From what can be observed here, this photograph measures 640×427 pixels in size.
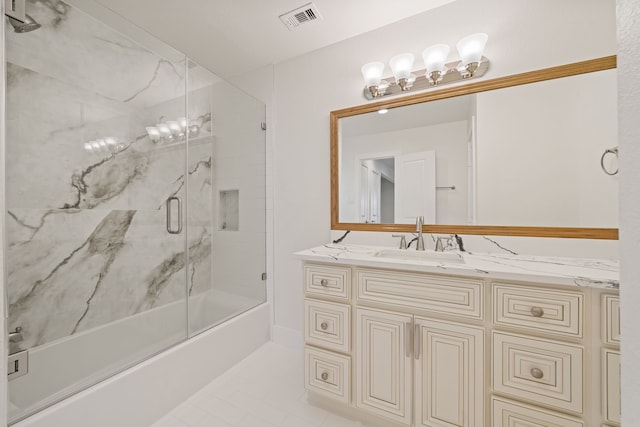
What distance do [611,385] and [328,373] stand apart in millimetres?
1113

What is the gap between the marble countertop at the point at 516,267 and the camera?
37.3 inches

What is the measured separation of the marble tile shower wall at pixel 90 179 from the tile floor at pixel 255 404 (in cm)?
70

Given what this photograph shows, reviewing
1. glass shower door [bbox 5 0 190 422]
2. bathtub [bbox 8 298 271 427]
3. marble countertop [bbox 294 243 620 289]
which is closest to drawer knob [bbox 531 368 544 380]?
marble countertop [bbox 294 243 620 289]

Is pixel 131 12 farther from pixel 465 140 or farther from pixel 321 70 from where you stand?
pixel 465 140

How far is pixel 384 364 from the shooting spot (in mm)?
1286

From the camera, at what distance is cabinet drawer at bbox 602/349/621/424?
2.95 ft

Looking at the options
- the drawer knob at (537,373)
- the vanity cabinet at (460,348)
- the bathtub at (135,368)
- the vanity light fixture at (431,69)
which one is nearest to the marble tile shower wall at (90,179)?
the bathtub at (135,368)

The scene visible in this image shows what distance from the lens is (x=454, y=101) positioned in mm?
1604

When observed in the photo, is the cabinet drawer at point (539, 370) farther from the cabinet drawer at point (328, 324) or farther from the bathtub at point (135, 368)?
the bathtub at point (135, 368)

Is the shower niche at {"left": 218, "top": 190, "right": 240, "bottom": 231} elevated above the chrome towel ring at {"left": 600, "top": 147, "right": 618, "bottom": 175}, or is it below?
below

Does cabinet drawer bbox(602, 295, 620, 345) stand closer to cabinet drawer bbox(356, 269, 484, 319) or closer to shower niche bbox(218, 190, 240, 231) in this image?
cabinet drawer bbox(356, 269, 484, 319)

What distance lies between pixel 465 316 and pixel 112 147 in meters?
2.19

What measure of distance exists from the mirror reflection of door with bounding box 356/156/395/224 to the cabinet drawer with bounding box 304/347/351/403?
883mm

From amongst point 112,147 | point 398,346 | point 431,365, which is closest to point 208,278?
point 112,147
